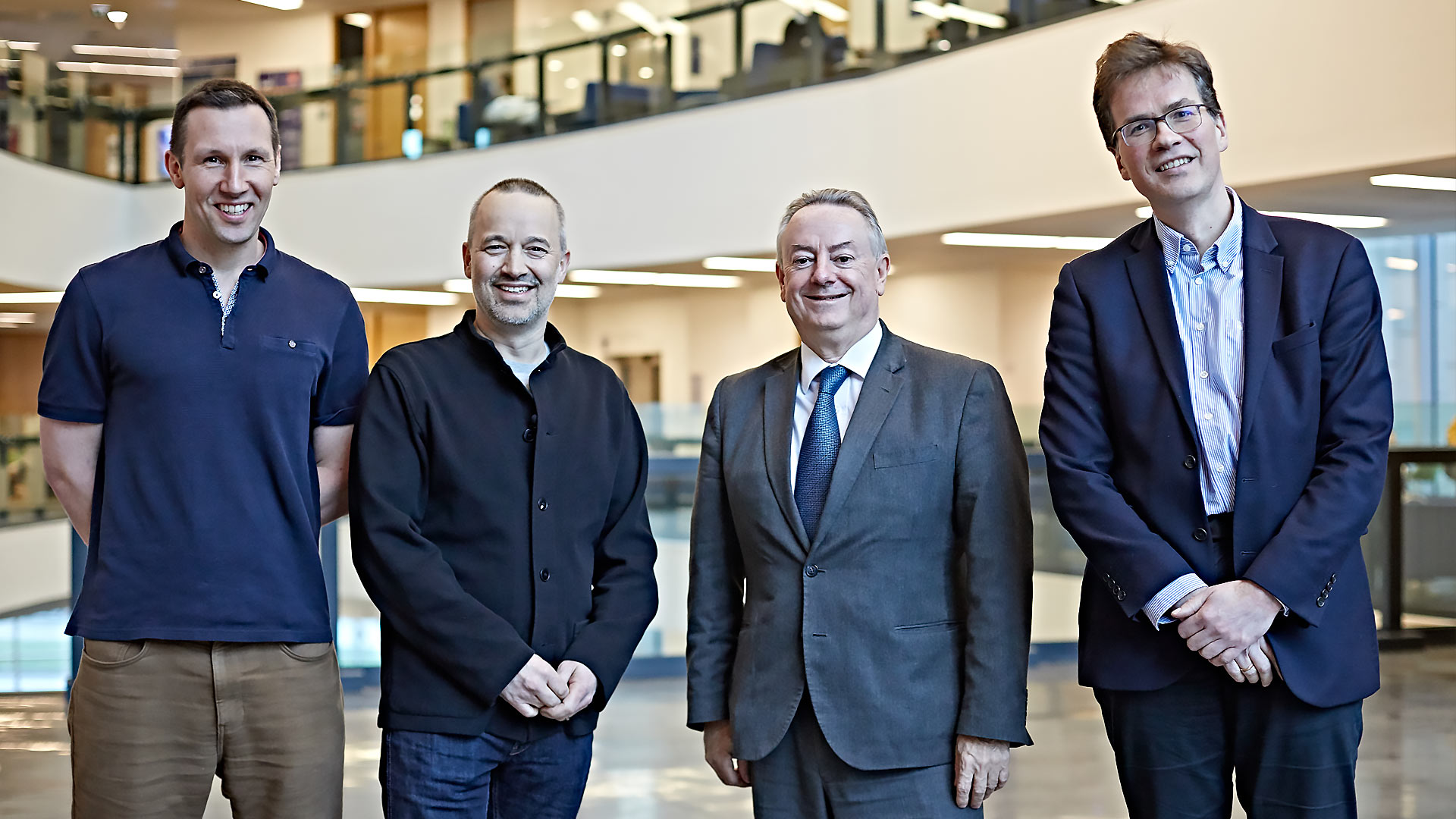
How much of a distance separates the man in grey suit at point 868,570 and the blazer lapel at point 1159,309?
0.30 metres

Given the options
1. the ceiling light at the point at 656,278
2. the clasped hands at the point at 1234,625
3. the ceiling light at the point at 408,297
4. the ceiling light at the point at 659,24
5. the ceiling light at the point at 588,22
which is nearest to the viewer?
the clasped hands at the point at 1234,625

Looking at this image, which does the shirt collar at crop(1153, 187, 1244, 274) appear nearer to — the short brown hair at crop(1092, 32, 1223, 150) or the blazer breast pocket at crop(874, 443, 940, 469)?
the short brown hair at crop(1092, 32, 1223, 150)

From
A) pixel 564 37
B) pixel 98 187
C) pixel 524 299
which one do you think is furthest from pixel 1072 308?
pixel 98 187

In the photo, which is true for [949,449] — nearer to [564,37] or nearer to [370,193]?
[564,37]

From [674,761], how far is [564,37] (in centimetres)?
952

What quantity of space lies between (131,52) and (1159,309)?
21116 millimetres

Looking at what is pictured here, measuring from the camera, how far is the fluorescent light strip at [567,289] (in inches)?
577

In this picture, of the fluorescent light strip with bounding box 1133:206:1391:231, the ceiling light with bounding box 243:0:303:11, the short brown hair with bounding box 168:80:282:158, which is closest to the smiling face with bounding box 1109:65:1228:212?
the short brown hair with bounding box 168:80:282:158

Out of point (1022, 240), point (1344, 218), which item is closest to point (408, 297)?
point (1022, 240)

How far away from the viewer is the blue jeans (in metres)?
2.43

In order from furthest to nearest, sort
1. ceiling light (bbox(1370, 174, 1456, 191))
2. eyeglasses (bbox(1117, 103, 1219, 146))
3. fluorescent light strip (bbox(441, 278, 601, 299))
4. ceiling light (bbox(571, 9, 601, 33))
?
fluorescent light strip (bbox(441, 278, 601, 299)) < ceiling light (bbox(571, 9, 601, 33)) < ceiling light (bbox(1370, 174, 1456, 191)) < eyeglasses (bbox(1117, 103, 1219, 146))

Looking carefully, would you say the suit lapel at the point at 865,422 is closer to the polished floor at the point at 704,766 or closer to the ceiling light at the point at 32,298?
the polished floor at the point at 704,766

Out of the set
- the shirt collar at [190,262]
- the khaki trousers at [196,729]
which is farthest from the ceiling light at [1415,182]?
the khaki trousers at [196,729]

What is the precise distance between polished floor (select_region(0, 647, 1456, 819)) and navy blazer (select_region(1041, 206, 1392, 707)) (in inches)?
101
